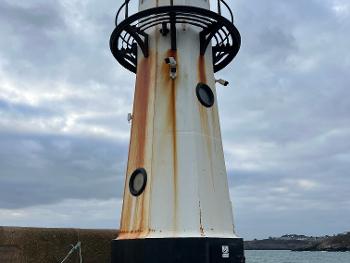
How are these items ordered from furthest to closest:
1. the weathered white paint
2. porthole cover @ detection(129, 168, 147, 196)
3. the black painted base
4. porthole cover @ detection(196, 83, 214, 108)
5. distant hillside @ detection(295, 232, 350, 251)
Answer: distant hillside @ detection(295, 232, 350, 251) → porthole cover @ detection(196, 83, 214, 108) → porthole cover @ detection(129, 168, 147, 196) → the weathered white paint → the black painted base

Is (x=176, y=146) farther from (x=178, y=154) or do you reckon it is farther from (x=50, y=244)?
(x=50, y=244)

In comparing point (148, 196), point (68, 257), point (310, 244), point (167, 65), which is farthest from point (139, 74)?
point (310, 244)

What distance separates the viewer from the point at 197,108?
10.7 meters

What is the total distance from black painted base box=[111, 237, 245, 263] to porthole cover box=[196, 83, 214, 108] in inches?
117

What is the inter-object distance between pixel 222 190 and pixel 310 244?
15846 centimetres

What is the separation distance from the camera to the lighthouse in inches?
380

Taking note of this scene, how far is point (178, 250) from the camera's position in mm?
9258

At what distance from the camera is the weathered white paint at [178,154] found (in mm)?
9812

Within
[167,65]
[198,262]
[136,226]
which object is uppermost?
[167,65]

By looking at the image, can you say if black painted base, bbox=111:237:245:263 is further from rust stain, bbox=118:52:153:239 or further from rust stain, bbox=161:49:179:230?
rust stain, bbox=161:49:179:230

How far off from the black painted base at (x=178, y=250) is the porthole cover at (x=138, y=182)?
3.46ft

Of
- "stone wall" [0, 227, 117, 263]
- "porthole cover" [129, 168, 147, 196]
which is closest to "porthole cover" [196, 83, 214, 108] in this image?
"porthole cover" [129, 168, 147, 196]

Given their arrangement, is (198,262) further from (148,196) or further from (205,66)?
(205,66)

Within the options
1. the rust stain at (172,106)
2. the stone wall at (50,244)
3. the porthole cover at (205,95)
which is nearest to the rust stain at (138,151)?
the rust stain at (172,106)
